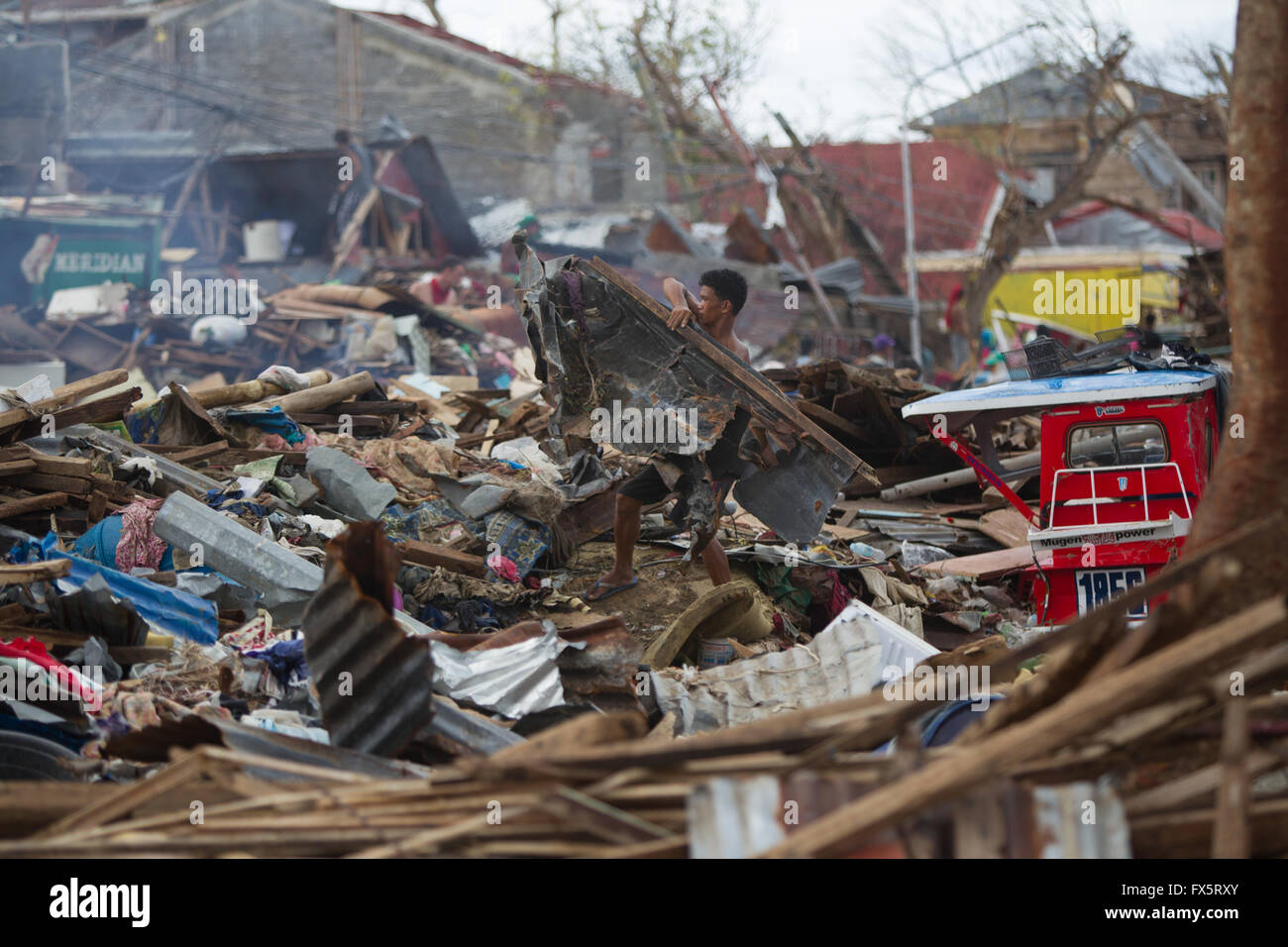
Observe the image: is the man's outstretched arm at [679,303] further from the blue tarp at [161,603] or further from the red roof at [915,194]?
the red roof at [915,194]

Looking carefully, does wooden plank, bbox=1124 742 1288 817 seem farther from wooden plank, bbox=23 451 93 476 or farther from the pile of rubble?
wooden plank, bbox=23 451 93 476

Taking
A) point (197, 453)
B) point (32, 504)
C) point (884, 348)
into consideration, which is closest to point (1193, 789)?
point (32, 504)

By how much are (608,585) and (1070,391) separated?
10.1ft

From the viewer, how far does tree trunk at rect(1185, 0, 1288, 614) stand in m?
3.46

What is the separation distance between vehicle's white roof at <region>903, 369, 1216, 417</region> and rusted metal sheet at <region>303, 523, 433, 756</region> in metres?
4.25

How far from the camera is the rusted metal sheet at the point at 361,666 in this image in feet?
12.8

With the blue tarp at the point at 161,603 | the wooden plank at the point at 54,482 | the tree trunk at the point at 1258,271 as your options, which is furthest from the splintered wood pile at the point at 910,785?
the wooden plank at the point at 54,482

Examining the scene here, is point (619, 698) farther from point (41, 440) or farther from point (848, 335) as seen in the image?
point (848, 335)

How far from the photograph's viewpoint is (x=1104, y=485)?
7129 mm

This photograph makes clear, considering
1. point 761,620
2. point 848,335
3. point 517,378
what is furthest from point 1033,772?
point 848,335

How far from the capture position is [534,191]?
32.7m

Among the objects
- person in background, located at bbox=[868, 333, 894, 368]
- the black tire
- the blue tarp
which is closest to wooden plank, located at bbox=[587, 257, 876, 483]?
the blue tarp

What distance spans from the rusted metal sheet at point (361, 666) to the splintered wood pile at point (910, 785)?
0.72 meters

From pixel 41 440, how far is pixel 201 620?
8.58ft
